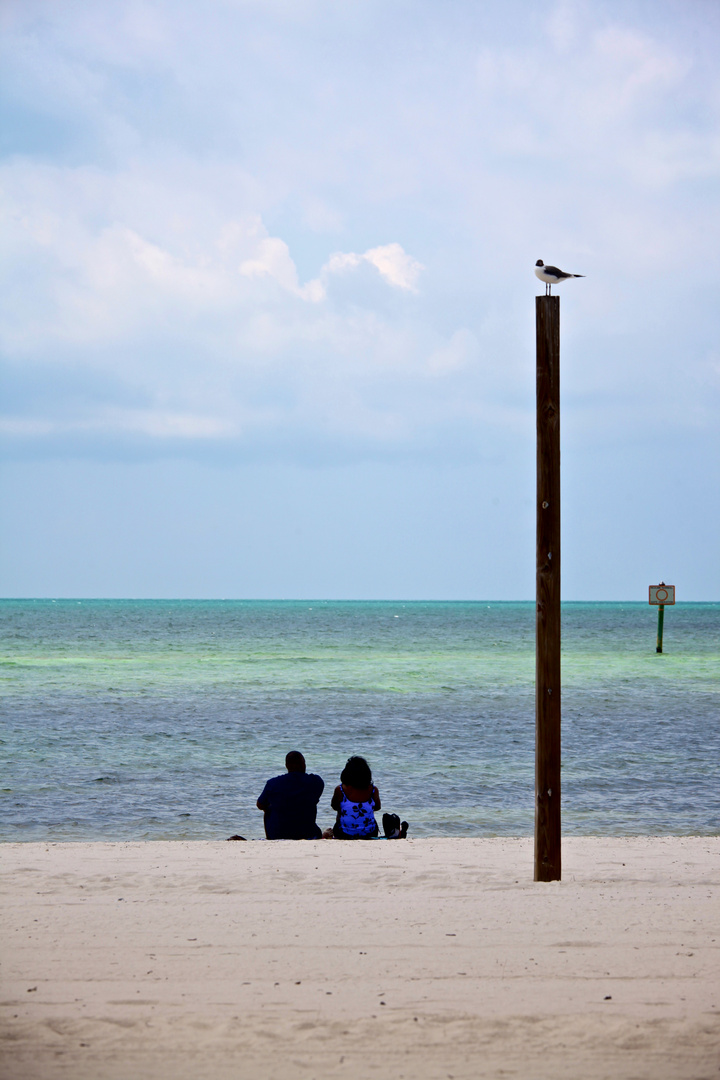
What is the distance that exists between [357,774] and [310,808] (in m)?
0.57

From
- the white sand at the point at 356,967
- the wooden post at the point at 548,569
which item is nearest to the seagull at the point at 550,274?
the wooden post at the point at 548,569

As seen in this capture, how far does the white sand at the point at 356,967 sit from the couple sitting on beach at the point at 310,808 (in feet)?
3.71

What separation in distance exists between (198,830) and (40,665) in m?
33.0

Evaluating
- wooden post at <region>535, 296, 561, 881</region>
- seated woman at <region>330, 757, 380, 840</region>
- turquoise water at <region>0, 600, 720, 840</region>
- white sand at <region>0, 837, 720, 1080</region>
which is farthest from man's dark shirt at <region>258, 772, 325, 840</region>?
wooden post at <region>535, 296, 561, 881</region>

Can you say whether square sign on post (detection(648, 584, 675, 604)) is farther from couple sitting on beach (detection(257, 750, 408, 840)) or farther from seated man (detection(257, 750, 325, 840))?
seated man (detection(257, 750, 325, 840))

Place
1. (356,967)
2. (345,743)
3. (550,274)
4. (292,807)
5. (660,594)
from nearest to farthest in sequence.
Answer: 1. (356,967)
2. (550,274)
3. (292,807)
4. (345,743)
5. (660,594)

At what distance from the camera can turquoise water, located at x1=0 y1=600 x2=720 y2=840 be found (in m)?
12.8

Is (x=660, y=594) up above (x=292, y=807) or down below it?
above

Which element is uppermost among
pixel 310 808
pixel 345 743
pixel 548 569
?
pixel 548 569

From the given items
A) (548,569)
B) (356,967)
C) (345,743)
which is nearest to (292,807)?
(548,569)

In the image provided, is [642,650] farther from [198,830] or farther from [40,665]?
[198,830]

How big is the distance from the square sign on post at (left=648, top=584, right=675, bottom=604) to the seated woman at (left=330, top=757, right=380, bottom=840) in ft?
153

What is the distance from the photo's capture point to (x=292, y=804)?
978 centimetres

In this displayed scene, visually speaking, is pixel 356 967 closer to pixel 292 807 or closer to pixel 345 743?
pixel 292 807
